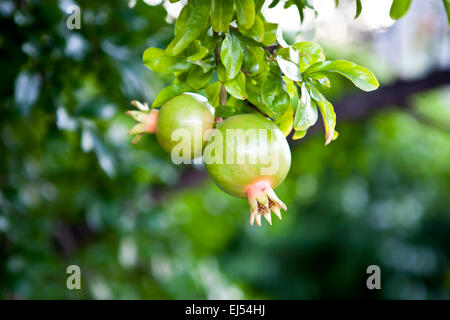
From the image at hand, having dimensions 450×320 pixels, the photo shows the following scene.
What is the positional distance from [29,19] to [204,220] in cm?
265

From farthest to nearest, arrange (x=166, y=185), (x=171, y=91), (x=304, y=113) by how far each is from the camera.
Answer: (x=166, y=185) < (x=171, y=91) < (x=304, y=113)

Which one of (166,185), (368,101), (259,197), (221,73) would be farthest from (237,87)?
(368,101)

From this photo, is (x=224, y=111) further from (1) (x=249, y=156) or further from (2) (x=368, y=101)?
(2) (x=368, y=101)

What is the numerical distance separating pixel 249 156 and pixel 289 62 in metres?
0.12

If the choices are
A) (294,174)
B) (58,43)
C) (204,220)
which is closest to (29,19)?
(58,43)

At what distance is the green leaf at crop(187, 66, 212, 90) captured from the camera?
0.53 m

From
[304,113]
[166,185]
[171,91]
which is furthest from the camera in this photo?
[166,185]

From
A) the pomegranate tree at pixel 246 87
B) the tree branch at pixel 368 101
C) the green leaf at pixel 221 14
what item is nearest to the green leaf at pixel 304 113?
the pomegranate tree at pixel 246 87

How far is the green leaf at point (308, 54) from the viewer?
506mm

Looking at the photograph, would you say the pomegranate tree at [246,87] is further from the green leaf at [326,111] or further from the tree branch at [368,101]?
the tree branch at [368,101]

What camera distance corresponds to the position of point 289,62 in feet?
1.55

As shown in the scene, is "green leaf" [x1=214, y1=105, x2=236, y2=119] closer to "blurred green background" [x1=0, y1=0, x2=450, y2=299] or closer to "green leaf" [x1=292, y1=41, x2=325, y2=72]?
"green leaf" [x1=292, y1=41, x2=325, y2=72]
